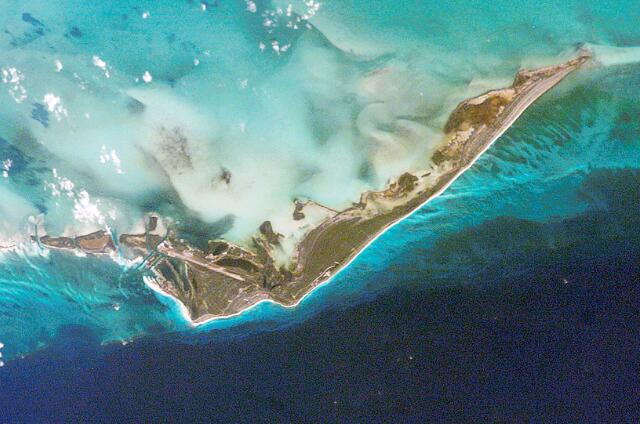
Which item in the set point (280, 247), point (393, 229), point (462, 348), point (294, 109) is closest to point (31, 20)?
point (294, 109)

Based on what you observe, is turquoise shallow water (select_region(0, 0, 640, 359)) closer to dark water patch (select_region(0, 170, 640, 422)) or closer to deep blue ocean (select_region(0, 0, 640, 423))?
deep blue ocean (select_region(0, 0, 640, 423))

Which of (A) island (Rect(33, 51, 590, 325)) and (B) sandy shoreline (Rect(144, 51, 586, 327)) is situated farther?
(A) island (Rect(33, 51, 590, 325))

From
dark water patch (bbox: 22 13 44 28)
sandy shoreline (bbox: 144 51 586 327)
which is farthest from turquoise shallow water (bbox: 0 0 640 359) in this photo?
sandy shoreline (bbox: 144 51 586 327)

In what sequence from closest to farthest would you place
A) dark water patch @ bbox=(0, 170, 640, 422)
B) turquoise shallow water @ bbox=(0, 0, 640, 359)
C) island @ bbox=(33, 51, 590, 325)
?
1. turquoise shallow water @ bbox=(0, 0, 640, 359)
2. dark water patch @ bbox=(0, 170, 640, 422)
3. island @ bbox=(33, 51, 590, 325)

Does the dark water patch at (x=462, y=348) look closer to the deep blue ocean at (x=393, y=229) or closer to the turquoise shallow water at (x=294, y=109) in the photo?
the deep blue ocean at (x=393, y=229)

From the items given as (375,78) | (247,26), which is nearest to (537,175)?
(375,78)

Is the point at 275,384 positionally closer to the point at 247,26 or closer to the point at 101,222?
the point at 101,222
